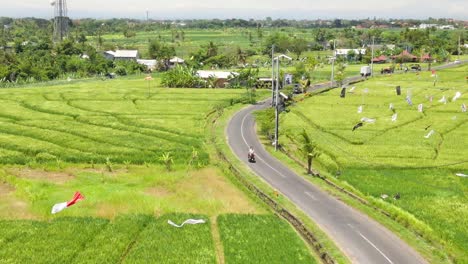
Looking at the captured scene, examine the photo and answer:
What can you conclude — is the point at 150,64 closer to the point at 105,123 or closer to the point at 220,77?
the point at 220,77

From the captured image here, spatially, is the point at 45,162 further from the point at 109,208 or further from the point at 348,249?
the point at 348,249

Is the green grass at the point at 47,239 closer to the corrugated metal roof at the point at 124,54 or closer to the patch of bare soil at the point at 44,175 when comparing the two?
the patch of bare soil at the point at 44,175

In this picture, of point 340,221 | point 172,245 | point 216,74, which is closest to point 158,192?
point 172,245

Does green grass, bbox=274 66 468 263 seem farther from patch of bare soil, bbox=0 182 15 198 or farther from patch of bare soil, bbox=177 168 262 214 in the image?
patch of bare soil, bbox=0 182 15 198

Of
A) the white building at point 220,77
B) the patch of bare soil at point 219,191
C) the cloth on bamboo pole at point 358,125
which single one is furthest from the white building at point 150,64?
the patch of bare soil at point 219,191

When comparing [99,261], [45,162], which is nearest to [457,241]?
[99,261]
